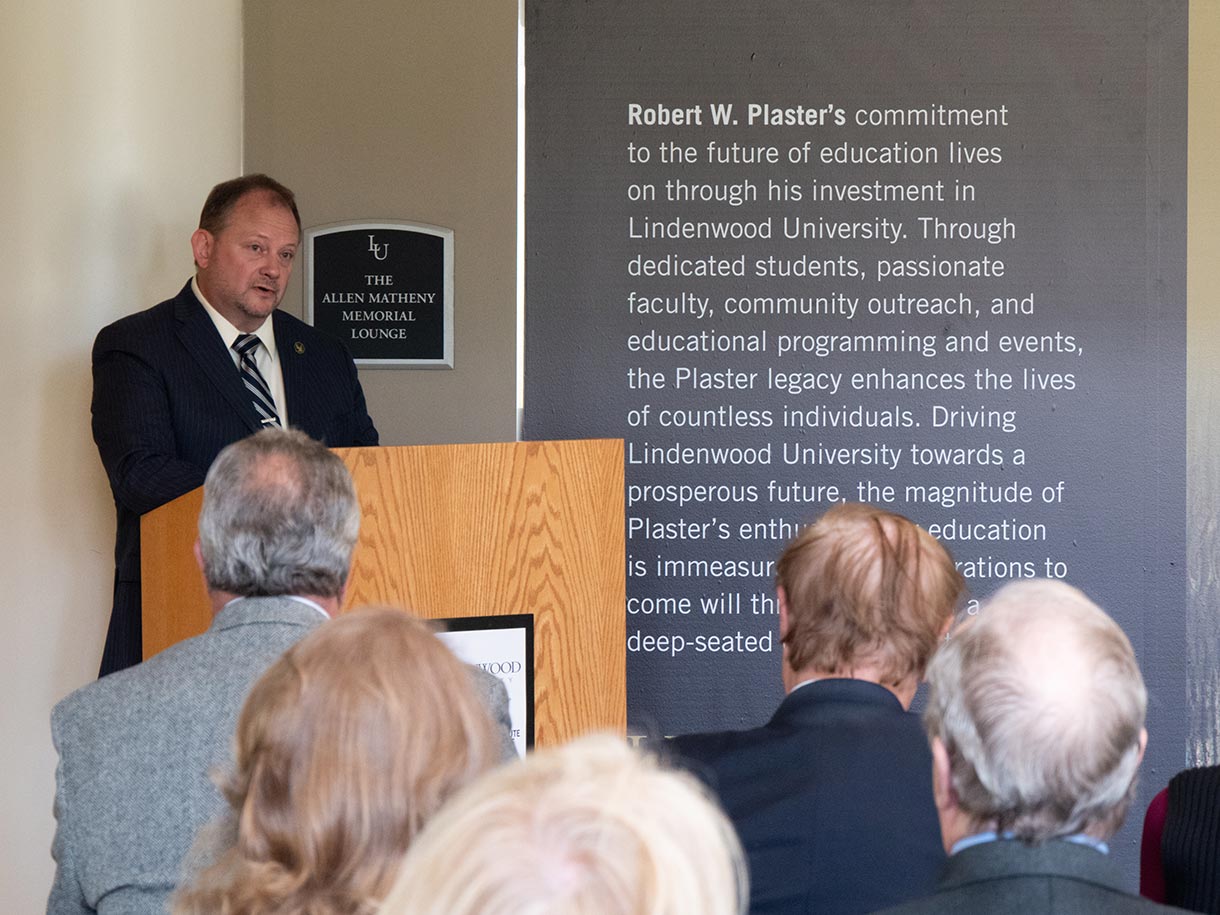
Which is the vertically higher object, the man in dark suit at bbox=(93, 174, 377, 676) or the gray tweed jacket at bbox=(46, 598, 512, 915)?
the man in dark suit at bbox=(93, 174, 377, 676)

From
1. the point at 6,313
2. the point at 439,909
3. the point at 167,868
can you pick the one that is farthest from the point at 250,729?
the point at 6,313

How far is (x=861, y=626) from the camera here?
204 centimetres

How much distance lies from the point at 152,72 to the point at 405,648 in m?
3.30

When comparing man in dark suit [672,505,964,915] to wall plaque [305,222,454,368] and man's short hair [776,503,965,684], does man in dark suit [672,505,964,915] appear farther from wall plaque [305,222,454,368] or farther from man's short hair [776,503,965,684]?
wall plaque [305,222,454,368]

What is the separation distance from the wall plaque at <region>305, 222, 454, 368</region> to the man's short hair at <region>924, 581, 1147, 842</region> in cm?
320

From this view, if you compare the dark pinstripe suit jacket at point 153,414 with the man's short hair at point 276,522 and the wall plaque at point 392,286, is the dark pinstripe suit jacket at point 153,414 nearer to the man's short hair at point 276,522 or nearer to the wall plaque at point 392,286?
the wall plaque at point 392,286

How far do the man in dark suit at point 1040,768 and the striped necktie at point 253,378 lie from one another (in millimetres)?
2434

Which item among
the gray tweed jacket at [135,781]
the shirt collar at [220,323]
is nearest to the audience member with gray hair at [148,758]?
the gray tweed jacket at [135,781]

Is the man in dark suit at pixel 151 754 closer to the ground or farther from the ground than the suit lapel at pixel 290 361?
closer to the ground

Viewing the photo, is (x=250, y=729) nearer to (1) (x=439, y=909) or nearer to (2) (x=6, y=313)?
(1) (x=439, y=909)

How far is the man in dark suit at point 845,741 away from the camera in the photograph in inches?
70.8

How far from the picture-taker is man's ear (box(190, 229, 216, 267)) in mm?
3562

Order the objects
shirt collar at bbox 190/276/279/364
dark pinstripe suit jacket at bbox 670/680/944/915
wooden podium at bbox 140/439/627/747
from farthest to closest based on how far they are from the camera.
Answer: shirt collar at bbox 190/276/279/364 < wooden podium at bbox 140/439/627/747 < dark pinstripe suit jacket at bbox 670/680/944/915

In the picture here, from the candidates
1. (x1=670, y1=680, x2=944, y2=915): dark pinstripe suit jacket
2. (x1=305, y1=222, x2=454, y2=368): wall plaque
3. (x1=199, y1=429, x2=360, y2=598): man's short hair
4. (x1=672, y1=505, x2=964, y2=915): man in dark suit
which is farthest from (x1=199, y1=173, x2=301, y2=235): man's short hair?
(x1=670, y1=680, x2=944, y2=915): dark pinstripe suit jacket
